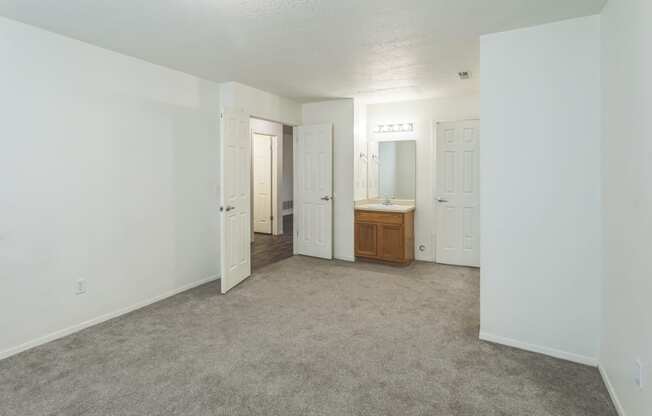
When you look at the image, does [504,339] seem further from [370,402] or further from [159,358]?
[159,358]

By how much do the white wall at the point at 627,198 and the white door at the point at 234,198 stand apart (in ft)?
10.6

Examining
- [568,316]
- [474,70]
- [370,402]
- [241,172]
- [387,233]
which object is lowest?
[370,402]

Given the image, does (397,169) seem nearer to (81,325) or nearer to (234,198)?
(234,198)

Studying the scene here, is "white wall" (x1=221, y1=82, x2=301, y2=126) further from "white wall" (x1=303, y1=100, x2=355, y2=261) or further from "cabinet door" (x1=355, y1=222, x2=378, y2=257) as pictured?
"cabinet door" (x1=355, y1=222, x2=378, y2=257)

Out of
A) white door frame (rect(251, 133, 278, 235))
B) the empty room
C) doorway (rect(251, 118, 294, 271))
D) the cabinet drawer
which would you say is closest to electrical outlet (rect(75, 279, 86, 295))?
the empty room

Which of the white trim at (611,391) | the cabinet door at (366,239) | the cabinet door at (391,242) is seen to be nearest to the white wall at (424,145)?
the cabinet door at (391,242)

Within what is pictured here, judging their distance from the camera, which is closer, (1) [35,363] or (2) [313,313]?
(1) [35,363]

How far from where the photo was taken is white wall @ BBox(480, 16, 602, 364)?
2.38 meters

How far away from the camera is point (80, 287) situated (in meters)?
2.97

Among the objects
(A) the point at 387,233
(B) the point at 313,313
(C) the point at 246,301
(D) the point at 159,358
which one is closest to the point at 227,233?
(C) the point at 246,301

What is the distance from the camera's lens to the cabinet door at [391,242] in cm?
489

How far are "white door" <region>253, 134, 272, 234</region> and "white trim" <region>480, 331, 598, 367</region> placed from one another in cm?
543

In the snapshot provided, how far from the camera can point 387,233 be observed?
16.3 ft

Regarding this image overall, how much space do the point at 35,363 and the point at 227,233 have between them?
73.8 inches
